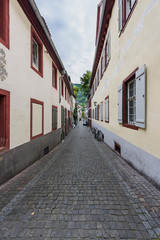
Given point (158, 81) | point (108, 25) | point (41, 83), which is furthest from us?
point (108, 25)

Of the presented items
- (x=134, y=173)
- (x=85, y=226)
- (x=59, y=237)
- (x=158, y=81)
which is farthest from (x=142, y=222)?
(x=158, y=81)

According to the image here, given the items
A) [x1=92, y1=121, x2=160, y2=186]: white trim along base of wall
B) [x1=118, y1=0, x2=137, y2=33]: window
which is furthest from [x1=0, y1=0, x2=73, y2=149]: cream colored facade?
[x1=92, y1=121, x2=160, y2=186]: white trim along base of wall

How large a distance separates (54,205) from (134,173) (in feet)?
8.32

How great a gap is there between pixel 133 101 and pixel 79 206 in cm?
376

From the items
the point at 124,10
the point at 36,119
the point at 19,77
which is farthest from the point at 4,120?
the point at 124,10

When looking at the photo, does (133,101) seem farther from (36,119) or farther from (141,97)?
(36,119)

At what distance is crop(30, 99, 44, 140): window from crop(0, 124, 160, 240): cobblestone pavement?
5.43ft

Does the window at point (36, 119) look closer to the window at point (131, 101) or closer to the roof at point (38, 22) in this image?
the roof at point (38, 22)

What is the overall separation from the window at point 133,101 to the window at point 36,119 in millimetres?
3641

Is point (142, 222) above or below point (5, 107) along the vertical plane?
below

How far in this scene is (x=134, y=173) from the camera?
352cm

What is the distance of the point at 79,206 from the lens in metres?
2.22

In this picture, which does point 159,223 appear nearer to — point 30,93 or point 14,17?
point 30,93

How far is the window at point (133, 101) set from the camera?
3.26 meters
